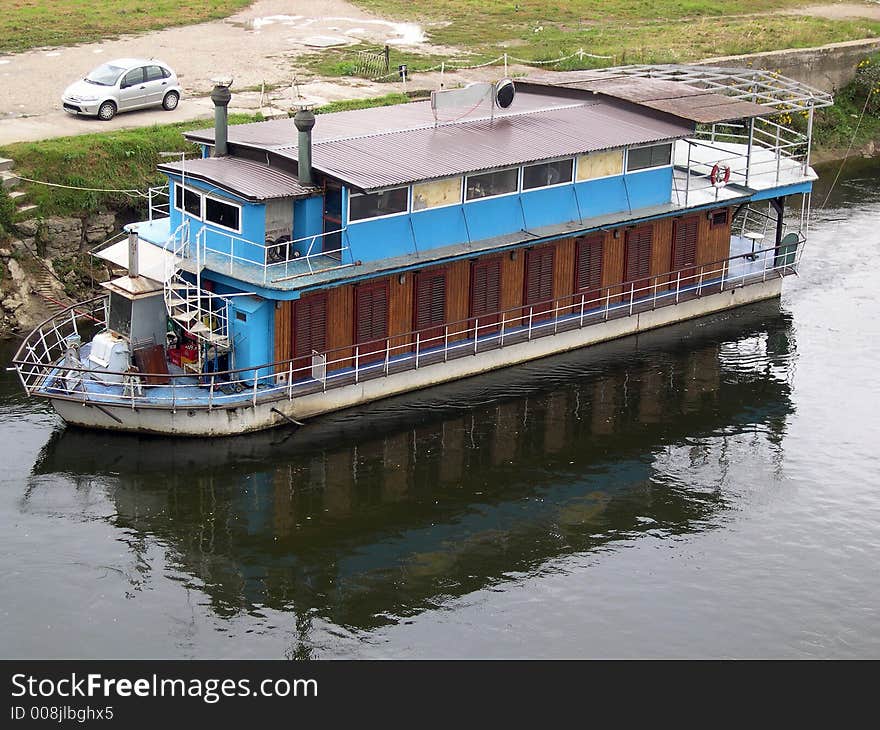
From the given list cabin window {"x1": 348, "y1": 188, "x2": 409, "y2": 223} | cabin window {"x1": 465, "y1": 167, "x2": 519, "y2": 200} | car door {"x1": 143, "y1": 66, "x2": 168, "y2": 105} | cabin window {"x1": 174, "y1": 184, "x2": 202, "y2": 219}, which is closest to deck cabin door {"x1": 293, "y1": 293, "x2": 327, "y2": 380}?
cabin window {"x1": 348, "y1": 188, "x2": 409, "y2": 223}

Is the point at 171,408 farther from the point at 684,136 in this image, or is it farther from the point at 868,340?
the point at 868,340

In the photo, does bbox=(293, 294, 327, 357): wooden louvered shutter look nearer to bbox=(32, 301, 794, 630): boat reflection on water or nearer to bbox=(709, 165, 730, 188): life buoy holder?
bbox=(32, 301, 794, 630): boat reflection on water

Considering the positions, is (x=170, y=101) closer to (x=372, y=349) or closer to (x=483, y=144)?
(x=483, y=144)

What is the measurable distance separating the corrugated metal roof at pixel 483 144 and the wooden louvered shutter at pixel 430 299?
11.6 ft

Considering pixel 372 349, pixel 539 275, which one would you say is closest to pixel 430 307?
pixel 372 349

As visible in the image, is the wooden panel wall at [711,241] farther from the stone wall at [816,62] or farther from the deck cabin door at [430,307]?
the stone wall at [816,62]

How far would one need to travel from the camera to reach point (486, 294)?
4769 cm

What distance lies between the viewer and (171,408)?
41344mm

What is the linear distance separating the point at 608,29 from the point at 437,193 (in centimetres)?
4257

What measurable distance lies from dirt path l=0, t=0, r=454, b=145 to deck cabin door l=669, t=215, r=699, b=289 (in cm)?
1901

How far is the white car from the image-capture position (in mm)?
58094

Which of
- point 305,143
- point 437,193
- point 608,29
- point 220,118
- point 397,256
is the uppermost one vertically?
point 220,118

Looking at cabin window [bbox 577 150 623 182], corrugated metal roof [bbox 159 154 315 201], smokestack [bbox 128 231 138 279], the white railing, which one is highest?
corrugated metal roof [bbox 159 154 315 201]
